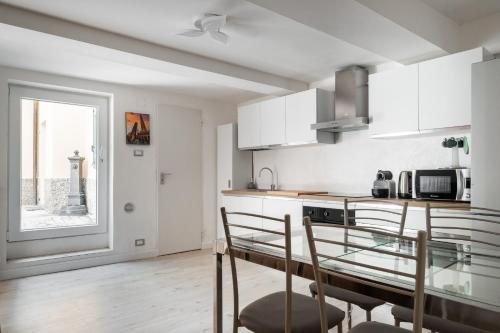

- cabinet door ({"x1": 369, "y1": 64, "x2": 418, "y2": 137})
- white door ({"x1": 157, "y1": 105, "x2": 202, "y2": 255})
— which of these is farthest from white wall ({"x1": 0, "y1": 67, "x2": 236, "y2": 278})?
cabinet door ({"x1": 369, "y1": 64, "x2": 418, "y2": 137})

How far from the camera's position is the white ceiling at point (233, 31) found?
242cm

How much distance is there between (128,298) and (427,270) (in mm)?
2653

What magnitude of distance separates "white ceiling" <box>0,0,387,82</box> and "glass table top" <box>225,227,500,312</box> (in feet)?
5.44

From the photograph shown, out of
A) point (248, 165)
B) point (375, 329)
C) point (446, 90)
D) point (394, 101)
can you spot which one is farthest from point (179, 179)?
point (375, 329)

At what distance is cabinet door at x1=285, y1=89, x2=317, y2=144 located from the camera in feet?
13.1

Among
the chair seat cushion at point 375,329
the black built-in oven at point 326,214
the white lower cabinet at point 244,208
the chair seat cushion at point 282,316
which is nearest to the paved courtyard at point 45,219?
the white lower cabinet at point 244,208

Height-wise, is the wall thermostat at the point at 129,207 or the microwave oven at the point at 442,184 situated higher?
the microwave oven at the point at 442,184

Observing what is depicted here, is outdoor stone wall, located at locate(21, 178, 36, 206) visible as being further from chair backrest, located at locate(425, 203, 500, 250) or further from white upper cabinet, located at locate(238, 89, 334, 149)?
chair backrest, located at locate(425, 203, 500, 250)

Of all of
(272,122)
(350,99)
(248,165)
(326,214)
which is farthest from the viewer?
(248,165)

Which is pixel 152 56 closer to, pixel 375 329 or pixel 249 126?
pixel 249 126

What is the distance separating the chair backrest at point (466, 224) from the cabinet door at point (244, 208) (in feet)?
6.93

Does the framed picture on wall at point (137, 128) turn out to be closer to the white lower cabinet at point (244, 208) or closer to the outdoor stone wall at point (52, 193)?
the outdoor stone wall at point (52, 193)

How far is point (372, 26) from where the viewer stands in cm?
249

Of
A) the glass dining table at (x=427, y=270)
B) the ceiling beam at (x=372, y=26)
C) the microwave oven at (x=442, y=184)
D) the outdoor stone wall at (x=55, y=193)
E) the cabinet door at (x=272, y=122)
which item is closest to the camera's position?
the glass dining table at (x=427, y=270)
